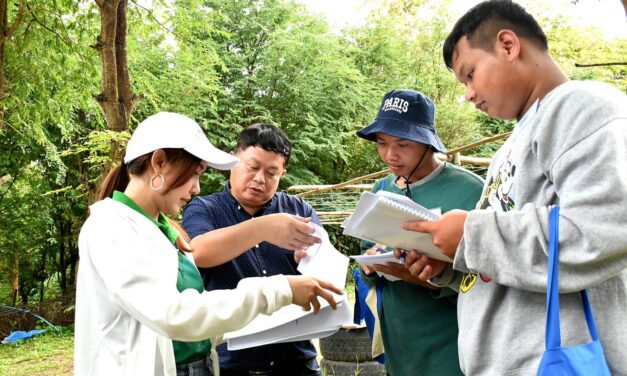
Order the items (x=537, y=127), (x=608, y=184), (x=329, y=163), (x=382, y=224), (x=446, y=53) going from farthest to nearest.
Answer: (x=329, y=163) → (x=446, y=53) → (x=382, y=224) → (x=537, y=127) → (x=608, y=184)

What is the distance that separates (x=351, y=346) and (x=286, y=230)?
2.15 m

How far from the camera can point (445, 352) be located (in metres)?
1.87

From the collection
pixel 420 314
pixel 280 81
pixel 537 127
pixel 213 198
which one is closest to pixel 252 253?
pixel 213 198

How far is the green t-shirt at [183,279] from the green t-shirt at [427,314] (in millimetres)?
713

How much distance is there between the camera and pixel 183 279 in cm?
152

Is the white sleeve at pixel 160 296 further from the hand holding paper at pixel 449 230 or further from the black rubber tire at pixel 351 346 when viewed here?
the black rubber tire at pixel 351 346

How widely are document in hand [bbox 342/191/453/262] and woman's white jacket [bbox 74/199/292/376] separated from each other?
27 cm

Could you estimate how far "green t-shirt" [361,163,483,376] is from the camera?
6.16 feet

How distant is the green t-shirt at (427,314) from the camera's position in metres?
1.88

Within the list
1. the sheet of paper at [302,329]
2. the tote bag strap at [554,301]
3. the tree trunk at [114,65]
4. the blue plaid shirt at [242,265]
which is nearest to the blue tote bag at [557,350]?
the tote bag strap at [554,301]

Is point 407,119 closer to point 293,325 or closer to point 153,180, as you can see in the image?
point 293,325

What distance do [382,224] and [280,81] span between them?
10413 mm

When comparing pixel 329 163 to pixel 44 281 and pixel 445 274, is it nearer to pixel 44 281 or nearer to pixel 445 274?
pixel 44 281

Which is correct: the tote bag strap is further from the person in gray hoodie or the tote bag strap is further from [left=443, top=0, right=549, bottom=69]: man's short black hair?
[left=443, top=0, right=549, bottom=69]: man's short black hair
